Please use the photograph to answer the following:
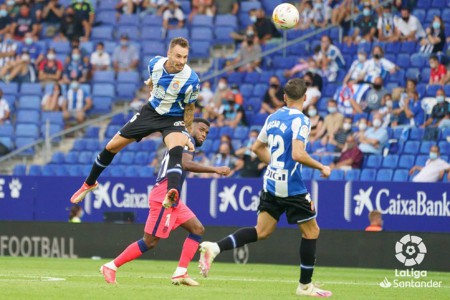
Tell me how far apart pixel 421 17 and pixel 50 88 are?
9.27 meters

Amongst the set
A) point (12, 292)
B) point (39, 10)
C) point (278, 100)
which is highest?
point (39, 10)

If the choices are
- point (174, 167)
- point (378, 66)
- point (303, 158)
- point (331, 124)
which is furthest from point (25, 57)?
point (303, 158)

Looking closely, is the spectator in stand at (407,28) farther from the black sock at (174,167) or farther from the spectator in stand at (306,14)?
A: the black sock at (174,167)

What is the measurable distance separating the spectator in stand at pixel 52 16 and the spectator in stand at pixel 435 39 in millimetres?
10148

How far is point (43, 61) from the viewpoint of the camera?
27.8m

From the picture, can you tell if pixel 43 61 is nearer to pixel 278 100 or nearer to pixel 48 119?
pixel 48 119

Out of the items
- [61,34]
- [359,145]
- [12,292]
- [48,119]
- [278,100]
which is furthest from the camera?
[61,34]

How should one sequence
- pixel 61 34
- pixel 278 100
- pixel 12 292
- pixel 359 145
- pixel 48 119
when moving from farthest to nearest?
1. pixel 61 34
2. pixel 48 119
3. pixel 278 100
4. pixel 359 145
5. pixel 12 292

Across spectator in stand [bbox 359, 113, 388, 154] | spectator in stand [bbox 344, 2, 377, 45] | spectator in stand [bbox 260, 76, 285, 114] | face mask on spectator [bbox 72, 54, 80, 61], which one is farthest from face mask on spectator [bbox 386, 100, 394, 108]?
face mask on spectator [bbox 72, 54, 80, 61]

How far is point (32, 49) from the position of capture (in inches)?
1118

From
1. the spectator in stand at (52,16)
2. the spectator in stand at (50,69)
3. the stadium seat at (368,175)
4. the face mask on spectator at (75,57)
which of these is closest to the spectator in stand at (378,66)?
the stadium seat at (368,175)

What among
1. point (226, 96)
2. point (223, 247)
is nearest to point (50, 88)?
point (226, 96)

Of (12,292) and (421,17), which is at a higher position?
(421,17)

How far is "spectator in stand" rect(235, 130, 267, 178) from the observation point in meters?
22.4
